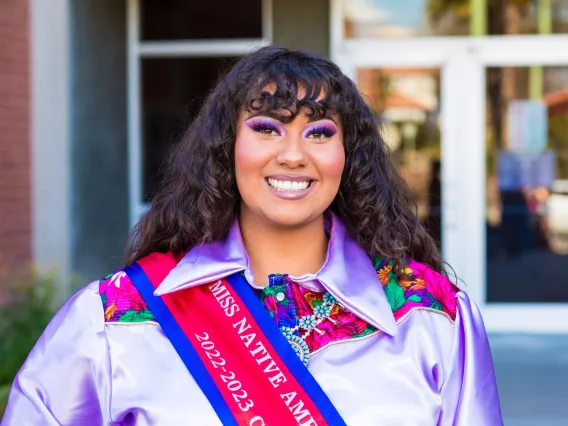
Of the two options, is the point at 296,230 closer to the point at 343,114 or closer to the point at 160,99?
the point at 343,114

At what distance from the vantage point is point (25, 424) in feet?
5.97

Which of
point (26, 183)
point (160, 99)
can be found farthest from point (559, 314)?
point (26, 183)

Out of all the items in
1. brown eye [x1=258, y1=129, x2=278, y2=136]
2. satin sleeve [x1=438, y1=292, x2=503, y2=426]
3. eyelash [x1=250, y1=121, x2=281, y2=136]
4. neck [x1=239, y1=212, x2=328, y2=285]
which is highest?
eyelash [x1=250, y1=121, x2=281, y2=136]

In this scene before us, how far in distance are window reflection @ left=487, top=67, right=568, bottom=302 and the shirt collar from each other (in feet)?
20.0

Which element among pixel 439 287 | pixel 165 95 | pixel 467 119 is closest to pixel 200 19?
pixel 165 95

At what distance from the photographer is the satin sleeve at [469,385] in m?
1.80

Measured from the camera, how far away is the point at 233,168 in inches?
80.4

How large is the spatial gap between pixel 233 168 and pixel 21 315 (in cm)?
372

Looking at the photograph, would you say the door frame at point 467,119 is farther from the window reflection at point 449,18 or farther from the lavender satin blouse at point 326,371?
the lavender satin blouse at point 326,371

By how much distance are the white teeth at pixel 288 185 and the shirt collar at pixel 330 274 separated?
0.17m

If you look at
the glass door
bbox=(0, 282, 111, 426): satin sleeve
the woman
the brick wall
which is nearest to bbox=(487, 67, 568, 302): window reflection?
the glass door

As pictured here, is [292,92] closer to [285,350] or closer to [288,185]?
[288,185]

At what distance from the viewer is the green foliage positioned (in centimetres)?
484

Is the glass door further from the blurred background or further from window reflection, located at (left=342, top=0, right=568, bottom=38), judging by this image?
window reflection, located at (left=342, top=0, right=568, bottom=38)
